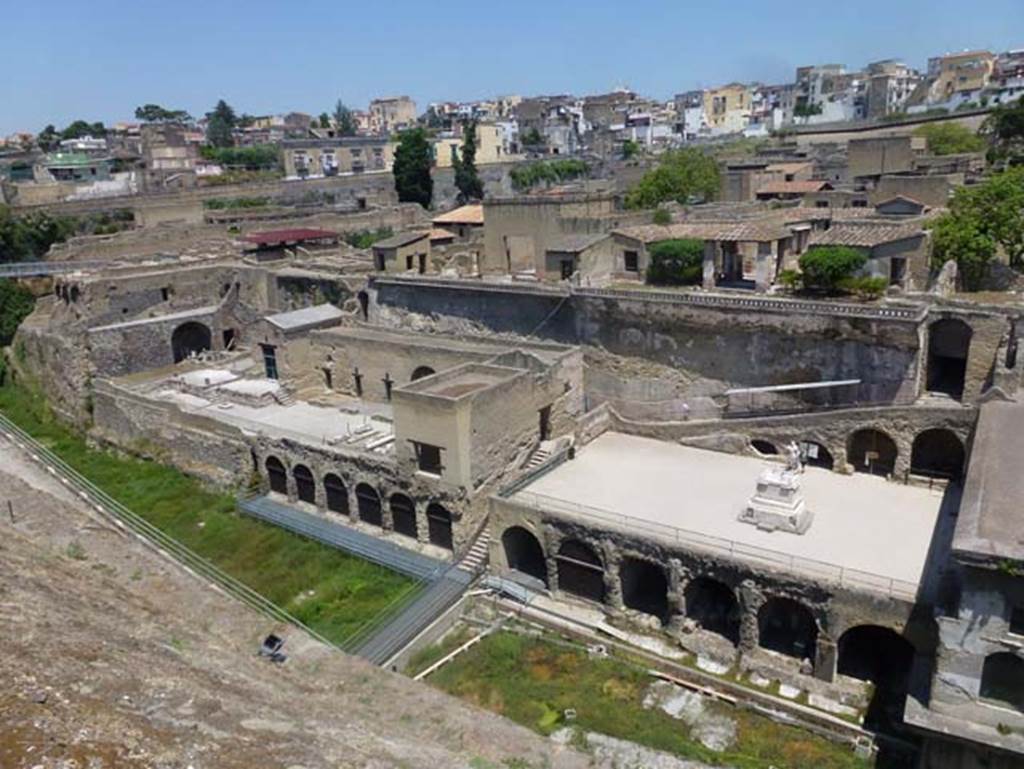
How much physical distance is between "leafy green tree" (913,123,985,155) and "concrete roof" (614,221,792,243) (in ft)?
103

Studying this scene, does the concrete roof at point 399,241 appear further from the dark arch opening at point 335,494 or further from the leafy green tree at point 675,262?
the dark arch opening at point 335,494

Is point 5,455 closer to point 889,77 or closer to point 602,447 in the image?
point 602,447

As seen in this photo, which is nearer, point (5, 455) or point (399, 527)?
point (399, 527)

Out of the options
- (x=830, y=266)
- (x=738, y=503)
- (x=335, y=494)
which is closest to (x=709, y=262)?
(x=830, y=266)

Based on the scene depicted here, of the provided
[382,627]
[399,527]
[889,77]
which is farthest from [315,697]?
[889,77]

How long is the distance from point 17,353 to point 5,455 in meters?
15.9

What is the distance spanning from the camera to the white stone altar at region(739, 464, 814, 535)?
781 inches

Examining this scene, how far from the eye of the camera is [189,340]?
39.9 metres

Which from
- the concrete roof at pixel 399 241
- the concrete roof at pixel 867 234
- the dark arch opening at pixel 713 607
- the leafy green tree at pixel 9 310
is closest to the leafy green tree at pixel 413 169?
the concrete roof at pixel 399 241

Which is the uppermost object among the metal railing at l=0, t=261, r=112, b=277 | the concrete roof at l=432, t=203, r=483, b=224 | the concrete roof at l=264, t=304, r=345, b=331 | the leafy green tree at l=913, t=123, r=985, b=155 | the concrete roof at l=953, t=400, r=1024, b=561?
the leafy green tree at l=913, t=123, r=985, b=155

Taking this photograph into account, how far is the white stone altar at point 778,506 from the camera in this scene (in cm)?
1983

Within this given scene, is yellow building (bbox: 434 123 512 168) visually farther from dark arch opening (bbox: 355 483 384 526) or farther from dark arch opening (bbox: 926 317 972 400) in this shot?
dark arch opening (bbox: 926 317 972 400)

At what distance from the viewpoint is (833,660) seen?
17.6m

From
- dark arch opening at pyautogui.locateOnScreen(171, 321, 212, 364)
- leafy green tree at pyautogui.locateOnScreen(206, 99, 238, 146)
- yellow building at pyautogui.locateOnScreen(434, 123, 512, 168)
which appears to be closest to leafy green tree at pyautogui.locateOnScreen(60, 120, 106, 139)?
leafy green tree at pyautogui.locateOnScreen(206, 99, 238, 146)
